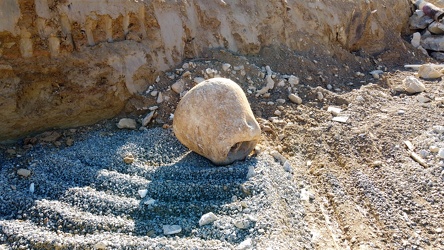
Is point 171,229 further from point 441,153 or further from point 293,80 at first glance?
point 293,80

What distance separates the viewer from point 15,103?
5.36m

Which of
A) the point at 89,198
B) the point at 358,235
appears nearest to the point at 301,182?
the point at 358,235

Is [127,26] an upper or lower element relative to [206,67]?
upper

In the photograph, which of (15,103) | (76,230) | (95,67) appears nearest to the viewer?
(76,230)

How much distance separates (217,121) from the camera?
4.86 metres

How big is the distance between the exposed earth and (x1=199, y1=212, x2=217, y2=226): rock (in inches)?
2.2

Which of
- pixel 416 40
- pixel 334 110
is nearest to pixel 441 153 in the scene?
pixel 334 110

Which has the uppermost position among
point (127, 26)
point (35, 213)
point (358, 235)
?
point (127, 26)

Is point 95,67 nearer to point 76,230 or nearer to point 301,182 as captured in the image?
point 76,230

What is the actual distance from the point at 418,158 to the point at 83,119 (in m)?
4.15

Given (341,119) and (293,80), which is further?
(293,80)

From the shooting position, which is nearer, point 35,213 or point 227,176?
point 35,213

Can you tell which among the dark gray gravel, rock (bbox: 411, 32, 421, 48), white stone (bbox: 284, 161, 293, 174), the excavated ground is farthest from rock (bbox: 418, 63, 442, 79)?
the dark gray gravel

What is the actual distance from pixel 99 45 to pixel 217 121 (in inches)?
79.6
